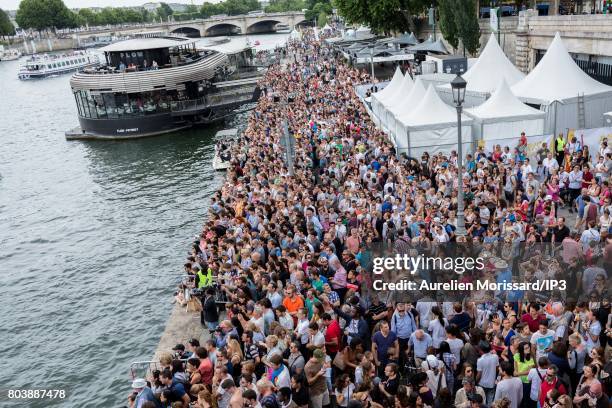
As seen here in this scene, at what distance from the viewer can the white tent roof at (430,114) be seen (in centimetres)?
1957

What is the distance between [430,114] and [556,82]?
15.8 ft

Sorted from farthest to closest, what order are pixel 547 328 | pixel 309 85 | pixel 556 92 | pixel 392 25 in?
pixel 392 25
pixel 309 85
pixel 556 92
pixel 547 328

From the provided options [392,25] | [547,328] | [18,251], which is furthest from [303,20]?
[547,328]

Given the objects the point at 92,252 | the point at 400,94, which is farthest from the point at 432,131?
the point at 92,252

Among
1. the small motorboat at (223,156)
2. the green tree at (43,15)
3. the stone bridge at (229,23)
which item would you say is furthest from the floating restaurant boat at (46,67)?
the small motorboat at (223,156)

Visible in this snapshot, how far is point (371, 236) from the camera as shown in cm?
1248

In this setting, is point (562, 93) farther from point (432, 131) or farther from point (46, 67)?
point (46, 67)

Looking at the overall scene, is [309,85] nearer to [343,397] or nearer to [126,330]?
[126,330]

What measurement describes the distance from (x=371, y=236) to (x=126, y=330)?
7732 mm

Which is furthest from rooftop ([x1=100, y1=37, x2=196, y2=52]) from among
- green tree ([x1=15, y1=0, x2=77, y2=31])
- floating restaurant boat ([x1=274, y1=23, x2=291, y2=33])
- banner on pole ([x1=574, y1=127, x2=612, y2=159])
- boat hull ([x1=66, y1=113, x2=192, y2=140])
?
green tree ([x1=15, y1=0, x2=77, y2=31])

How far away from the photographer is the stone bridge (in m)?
148

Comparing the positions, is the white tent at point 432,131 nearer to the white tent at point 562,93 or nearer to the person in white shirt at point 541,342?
the white tent at point 562,93

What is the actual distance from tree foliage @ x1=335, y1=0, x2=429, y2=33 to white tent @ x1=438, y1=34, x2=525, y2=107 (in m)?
26.3

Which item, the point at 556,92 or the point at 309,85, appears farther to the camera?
the point at 309,85
